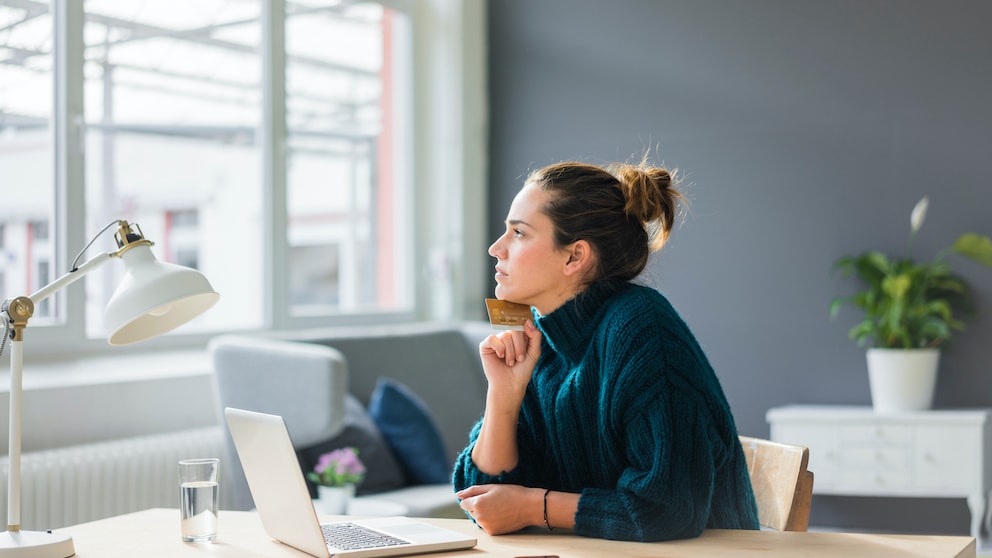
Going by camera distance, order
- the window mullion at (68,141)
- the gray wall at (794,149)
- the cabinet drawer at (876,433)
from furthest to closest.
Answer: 1. the gray wall at (794,149)
2. the cabinet drawer at (876,433)
3. the window mullion at (68,141)

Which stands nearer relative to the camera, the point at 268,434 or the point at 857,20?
the point at 268,434

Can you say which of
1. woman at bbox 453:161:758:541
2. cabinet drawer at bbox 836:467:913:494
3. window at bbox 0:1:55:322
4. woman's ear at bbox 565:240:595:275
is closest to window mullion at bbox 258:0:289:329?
window at bbox 0:1:55:322

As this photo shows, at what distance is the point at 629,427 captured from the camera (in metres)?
1.55

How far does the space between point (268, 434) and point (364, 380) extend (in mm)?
2382

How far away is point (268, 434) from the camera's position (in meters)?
1.44

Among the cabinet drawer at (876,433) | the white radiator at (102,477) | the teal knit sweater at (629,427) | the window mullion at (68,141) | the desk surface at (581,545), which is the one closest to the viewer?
the desk surface at (581,545)

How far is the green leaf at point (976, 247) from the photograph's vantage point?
3.77m

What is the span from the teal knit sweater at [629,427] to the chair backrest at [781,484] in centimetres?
11

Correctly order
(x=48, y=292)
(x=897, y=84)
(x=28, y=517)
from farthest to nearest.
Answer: (x=897, y=84)
(x=28, y=517)
(x=48, y=292)

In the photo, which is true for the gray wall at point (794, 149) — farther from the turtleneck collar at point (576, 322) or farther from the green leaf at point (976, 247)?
the turtleneck collar at point (576, 322)

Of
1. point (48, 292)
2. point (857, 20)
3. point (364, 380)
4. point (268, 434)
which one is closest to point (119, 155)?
point (364, 380)

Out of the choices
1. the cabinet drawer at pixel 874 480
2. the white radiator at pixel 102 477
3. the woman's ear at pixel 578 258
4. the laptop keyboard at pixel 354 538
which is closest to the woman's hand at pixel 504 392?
the woman's ear at pixel 578 258

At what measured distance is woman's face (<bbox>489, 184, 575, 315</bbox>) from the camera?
175cm

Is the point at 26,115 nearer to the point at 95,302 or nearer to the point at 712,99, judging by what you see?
the point at 95,302
